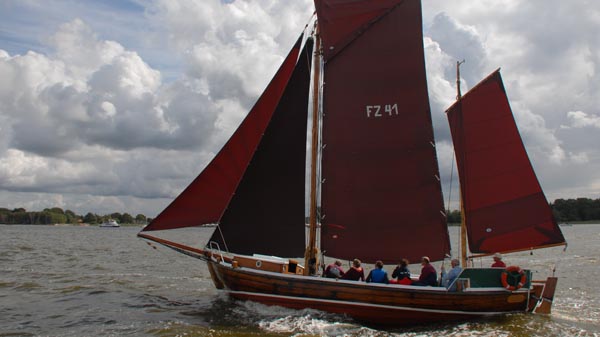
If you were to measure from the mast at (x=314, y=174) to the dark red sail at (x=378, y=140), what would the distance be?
310mm

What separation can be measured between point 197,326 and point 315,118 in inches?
306

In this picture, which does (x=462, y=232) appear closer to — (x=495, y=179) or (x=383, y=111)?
(x=495, y=179)

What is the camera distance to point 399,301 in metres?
15.4

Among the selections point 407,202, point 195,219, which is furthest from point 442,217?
point 195,219

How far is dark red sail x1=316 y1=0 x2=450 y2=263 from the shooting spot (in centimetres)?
1745

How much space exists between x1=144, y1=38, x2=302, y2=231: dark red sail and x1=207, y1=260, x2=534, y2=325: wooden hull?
167 inches

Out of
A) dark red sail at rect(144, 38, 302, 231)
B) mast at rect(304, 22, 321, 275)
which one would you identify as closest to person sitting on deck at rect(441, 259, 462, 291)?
mast at rect(304, 22, 321, 275)

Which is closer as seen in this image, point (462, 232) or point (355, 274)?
point (355, 274)

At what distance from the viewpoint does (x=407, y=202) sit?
17500mm

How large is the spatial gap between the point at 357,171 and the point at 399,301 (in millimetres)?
4554

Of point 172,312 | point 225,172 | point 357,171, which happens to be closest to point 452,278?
point 357,171

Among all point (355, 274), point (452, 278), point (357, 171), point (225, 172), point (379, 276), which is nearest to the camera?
point (452, 278)

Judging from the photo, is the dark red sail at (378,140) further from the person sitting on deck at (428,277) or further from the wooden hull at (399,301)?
the wooden hull at (399,301)

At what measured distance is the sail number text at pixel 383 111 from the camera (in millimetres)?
17734
